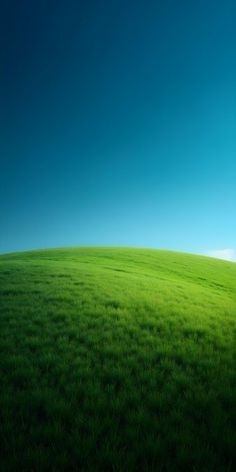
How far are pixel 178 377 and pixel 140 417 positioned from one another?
169 cm

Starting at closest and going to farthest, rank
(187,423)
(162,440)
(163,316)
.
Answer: (162,440) → (187,423) → (163,316)

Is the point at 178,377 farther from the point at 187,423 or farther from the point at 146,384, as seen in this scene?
the point at 187,423

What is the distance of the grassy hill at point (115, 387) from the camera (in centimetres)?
401

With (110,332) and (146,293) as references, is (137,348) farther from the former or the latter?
(146,293)

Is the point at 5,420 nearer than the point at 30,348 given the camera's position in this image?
Yes

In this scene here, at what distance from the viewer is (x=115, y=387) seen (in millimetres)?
5660

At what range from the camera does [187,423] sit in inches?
183

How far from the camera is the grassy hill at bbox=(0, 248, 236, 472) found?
158 inches

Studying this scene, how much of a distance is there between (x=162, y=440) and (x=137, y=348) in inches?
125

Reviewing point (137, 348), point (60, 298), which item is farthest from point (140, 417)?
point (60, 298)

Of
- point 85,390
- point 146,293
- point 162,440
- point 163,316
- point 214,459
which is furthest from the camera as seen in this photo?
point 146,293

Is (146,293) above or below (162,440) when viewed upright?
above

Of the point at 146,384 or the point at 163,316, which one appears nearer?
the point at 146,384

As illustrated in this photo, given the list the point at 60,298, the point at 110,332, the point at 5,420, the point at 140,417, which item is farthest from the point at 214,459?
the point at 60,298
